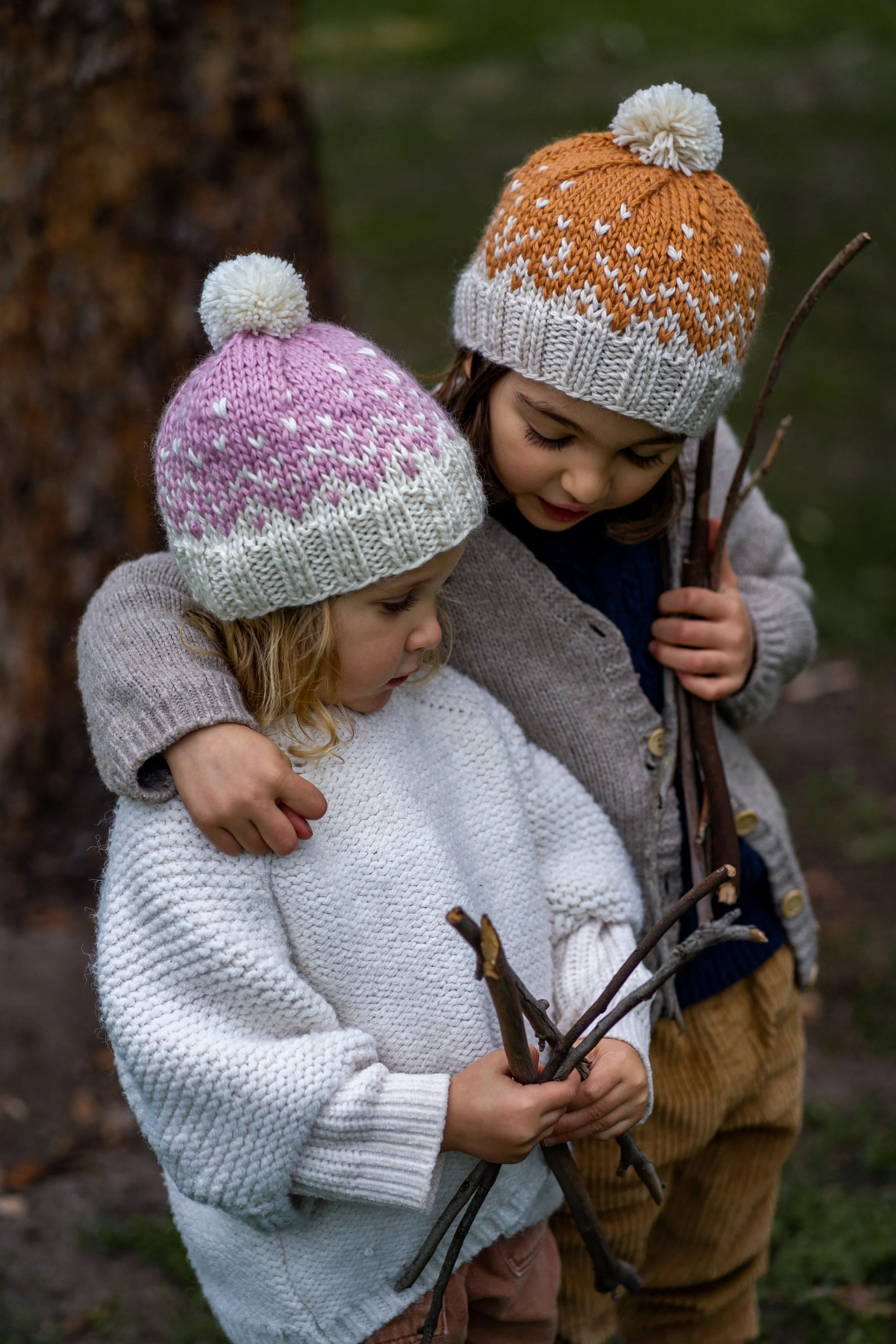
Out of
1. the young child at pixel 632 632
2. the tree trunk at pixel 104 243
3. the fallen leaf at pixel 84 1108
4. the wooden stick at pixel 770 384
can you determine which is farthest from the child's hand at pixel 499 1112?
the fallen leaf at pixel 84 1108

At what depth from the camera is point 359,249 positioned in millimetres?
9312

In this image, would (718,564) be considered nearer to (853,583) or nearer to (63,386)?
(63,386)

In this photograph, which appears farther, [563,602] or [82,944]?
[82,944]

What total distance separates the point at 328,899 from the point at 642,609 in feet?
2.46

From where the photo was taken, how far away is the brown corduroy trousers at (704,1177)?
7.37 ft

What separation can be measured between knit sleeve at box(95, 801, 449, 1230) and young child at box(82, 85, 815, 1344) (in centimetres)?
8

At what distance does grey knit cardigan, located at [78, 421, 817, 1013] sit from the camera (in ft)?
5.67

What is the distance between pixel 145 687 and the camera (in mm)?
1727

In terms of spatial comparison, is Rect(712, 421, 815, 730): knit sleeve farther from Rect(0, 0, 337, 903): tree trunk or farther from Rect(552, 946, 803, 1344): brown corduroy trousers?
Rect(0, 0, 337, 903): tree trunk

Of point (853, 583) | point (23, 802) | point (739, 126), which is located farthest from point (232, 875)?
point (739, 126)

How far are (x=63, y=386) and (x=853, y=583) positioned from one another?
12.1 ft

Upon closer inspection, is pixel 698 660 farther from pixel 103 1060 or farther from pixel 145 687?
pixel 103 1060

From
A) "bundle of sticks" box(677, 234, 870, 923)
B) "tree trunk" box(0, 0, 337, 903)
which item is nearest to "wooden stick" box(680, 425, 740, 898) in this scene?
"bundle of sticks" box(677, 234, 870, 923)

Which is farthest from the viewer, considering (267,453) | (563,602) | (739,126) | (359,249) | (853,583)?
(739,126)
